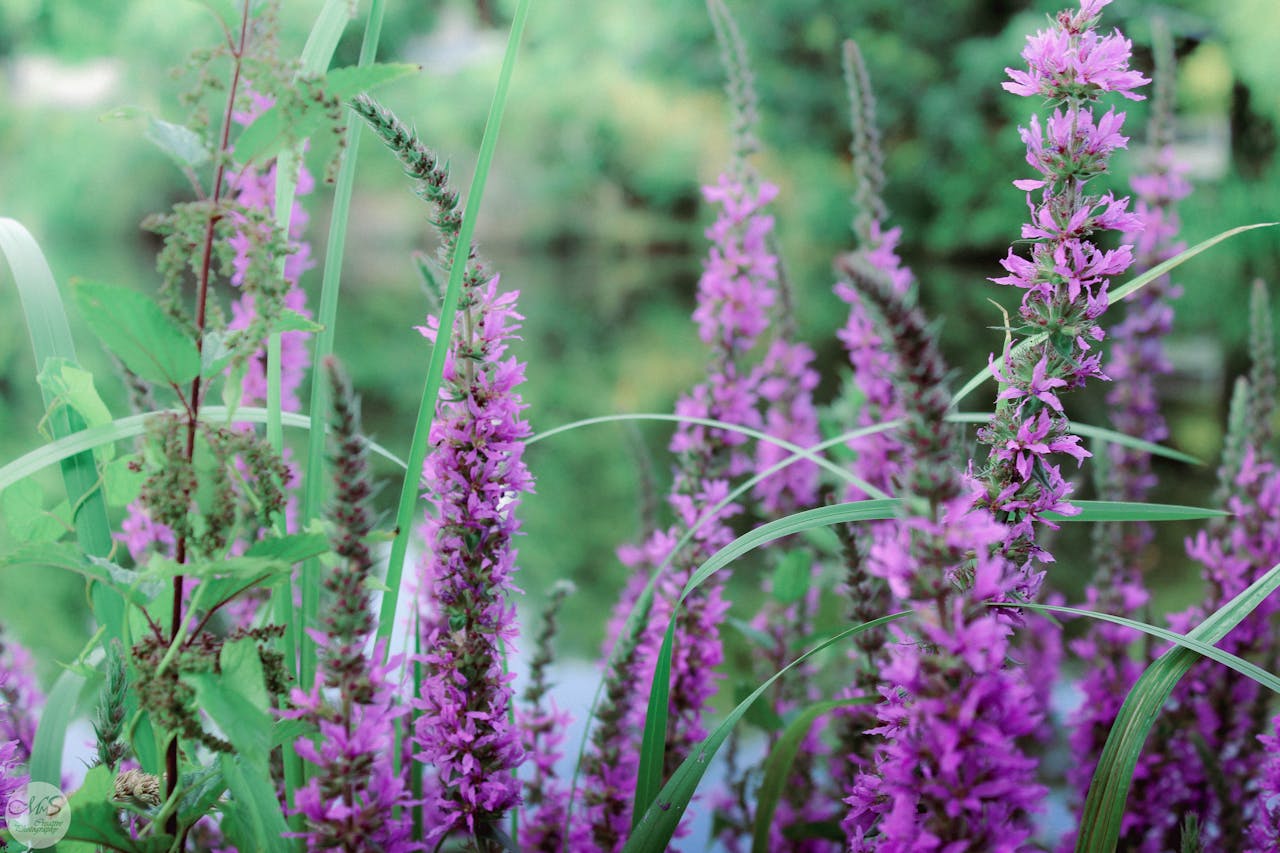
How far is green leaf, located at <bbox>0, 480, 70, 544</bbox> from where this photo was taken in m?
0.86

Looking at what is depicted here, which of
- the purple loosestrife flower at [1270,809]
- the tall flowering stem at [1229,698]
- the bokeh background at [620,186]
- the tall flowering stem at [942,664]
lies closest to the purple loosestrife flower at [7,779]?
the tall flowering stem at [942,664]

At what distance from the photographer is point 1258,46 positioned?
35.7 feet

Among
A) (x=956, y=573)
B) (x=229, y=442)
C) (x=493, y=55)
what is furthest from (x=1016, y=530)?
(x=493, y=55)

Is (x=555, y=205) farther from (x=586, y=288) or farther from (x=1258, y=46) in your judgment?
(x=1258, y=46)

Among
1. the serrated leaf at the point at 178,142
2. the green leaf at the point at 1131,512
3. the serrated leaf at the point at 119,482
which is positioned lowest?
the green leaf at the point at 1131,512

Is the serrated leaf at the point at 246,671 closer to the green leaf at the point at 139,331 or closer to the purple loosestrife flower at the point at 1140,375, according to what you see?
the green leaf at the point at 139,331

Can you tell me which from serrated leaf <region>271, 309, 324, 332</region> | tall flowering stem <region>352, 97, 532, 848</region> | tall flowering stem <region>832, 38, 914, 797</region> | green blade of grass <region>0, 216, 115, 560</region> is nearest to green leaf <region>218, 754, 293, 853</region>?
tall flowering stem <region>352, 97, 532, 848</region>

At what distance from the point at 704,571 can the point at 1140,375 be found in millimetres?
1498

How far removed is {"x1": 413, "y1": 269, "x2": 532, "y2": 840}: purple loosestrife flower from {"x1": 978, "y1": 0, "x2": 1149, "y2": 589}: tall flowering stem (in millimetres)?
448

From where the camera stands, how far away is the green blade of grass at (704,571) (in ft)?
2.94

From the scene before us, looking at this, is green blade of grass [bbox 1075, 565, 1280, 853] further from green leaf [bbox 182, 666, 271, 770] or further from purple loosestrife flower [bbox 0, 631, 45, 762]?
purple loosestrife flower [bbox 0, 631, 45, 762]

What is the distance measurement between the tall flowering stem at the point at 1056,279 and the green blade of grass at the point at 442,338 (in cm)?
48

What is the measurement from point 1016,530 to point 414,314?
10572 mm

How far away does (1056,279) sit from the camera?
0.88 m
